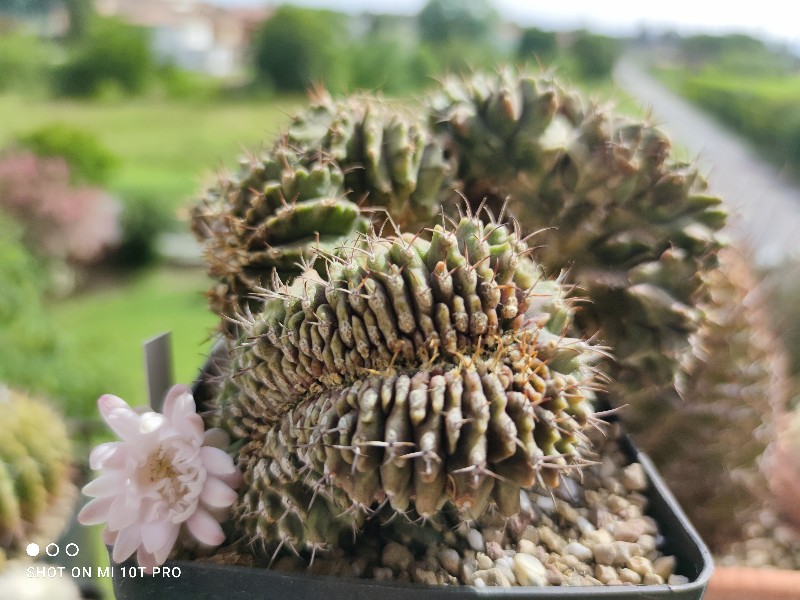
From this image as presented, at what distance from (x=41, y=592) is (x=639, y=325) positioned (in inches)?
30.9

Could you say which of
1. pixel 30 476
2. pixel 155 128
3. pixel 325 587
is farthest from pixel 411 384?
pixel 155 128

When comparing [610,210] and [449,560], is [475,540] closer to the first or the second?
[449,560]

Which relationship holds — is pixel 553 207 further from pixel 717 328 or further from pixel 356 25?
pixel 356 25

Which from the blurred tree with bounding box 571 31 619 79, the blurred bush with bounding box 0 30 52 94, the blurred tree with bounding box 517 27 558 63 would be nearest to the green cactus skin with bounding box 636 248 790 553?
the blurred tree with bounding box 571 31 619 79

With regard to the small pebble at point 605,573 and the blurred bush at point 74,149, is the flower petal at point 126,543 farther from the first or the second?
the blurred bush at point 74,149

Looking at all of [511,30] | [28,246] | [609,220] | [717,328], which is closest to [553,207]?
[609,220]

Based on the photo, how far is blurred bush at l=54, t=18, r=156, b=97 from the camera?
3754mm

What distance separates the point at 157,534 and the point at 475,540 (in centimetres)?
25

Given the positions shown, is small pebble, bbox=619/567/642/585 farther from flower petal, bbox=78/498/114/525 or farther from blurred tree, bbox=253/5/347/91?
blurred tree, bbox=253/5/347/91

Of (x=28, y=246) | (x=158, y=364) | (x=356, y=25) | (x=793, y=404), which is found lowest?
(x=28, y=246)

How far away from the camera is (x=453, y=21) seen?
3.16m

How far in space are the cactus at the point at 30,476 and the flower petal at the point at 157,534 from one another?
2.57ft

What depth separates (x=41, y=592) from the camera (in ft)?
2.90

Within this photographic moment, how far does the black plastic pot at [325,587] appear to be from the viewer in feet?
1.65
